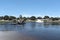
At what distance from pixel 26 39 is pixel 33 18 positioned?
11403 cm

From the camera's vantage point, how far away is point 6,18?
11788 centimetres

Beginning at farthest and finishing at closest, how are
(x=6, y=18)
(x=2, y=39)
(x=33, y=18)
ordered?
(x=33, y=18) < (x=6, y=18) < (x=2, y=39)

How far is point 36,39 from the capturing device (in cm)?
2178

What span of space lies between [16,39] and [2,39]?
7.42 ft

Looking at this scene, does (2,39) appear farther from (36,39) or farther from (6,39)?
(36,39)

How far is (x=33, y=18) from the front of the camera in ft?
445

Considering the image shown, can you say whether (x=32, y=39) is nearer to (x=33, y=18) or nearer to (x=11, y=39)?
(x=11, y=39)

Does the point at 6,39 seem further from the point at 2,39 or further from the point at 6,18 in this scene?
the point at 6,18

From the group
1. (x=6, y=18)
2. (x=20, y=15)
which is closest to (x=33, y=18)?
(x=6, y=18)

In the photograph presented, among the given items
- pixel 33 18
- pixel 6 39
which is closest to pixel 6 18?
pixel 33 18

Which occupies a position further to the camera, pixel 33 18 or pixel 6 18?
pixel 33 18

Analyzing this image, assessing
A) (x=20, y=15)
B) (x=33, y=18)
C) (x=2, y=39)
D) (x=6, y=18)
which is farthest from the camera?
(x=33, y=18)

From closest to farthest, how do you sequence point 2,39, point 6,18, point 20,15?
1. point 2,39
2. point 20,15
3. point 6,18

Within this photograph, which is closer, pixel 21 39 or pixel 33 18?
pixel 21 39
